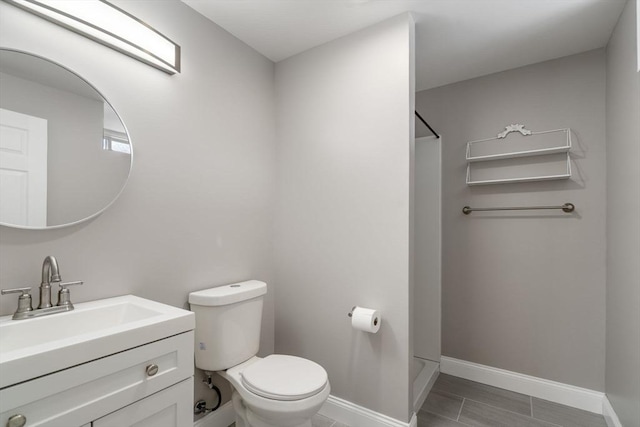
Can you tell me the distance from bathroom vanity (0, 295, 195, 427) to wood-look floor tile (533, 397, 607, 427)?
2171mm

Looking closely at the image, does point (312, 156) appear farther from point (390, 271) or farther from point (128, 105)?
point (128, 105)

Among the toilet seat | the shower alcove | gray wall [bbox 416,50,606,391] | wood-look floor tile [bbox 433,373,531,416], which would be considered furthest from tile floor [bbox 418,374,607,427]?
the toilet seat

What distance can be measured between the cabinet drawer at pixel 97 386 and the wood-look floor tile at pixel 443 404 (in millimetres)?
1685

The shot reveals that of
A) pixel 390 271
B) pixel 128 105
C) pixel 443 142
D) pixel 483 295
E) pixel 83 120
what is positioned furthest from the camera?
pixel 443 142

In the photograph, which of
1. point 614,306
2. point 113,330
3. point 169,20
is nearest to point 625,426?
point 614,306

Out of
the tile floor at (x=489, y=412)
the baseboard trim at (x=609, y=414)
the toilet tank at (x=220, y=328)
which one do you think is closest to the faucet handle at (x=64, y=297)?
the toilet tank at (x=220, y=328)

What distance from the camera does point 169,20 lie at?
1.62m

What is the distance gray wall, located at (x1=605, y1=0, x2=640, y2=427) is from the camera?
1.50 metres

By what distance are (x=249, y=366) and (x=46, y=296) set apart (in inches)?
37.4

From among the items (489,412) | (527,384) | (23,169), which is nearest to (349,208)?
(23,169)

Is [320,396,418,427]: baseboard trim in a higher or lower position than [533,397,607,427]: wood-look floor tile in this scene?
higher

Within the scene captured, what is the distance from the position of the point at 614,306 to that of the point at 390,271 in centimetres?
137

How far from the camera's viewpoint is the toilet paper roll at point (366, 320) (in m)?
1.69

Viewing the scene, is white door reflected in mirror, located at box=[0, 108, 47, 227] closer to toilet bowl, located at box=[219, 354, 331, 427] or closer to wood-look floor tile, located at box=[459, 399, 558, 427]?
toilet bowl, located at box=[219, 354, 331, 427]
